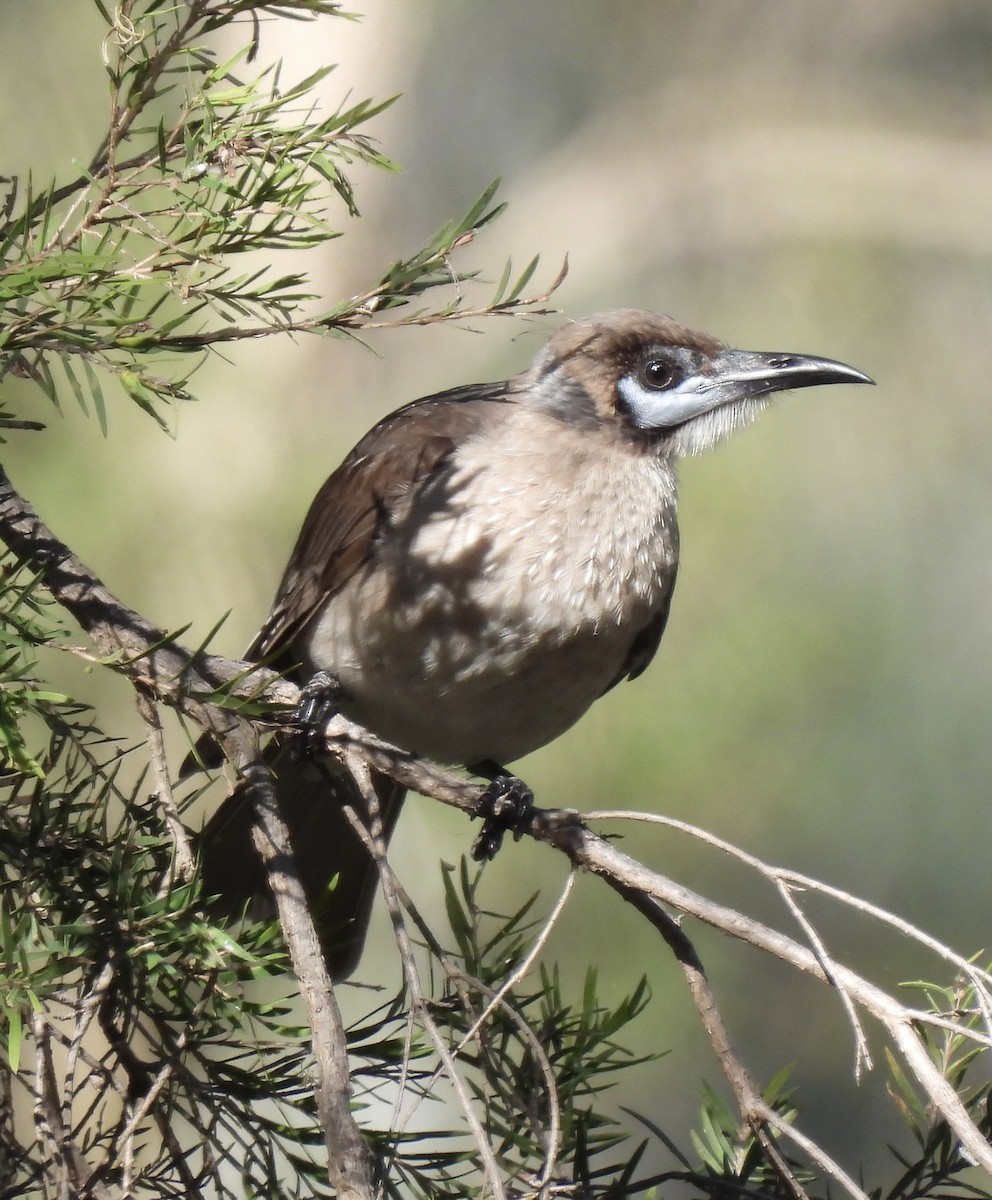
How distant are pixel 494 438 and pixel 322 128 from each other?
59.4 inches

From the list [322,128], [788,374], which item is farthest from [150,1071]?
[788,374]

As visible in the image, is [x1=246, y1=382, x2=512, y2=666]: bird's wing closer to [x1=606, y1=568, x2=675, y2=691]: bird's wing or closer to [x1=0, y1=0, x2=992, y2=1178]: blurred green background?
[x1=606, y1=568, x2=675, y2=691]: bird's wing

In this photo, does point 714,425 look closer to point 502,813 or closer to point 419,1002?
point 502,813

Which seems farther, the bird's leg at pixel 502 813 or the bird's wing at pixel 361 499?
the bird's wing at pixel 361 499

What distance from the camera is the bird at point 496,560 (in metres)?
2.88

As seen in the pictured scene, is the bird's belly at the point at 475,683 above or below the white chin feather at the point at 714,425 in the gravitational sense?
below

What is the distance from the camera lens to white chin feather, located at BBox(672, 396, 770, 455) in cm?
337

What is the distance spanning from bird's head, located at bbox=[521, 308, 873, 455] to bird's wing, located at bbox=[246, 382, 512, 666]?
0.23 metres

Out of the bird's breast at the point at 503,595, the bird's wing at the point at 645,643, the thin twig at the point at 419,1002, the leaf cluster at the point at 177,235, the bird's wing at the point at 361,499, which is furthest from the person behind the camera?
the bird's wing at the point at 645,643

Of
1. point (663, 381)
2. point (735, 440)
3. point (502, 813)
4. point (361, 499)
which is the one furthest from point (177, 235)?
point (735, 440)

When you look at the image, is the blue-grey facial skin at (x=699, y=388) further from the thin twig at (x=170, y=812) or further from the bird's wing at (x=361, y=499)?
the thin twig at (x=170, y=812)

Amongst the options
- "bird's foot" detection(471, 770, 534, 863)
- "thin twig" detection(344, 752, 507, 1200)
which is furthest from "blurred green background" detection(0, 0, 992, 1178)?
"thin twig" detection(344, 752, 507, 1200)

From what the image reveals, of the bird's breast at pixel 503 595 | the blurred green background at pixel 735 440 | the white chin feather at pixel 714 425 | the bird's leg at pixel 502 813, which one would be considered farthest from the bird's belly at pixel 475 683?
the blurred green background at pixel 735 440

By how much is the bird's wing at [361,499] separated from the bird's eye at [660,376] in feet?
1.28
